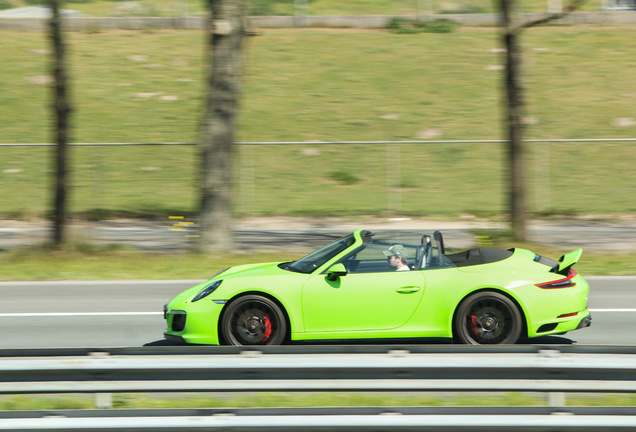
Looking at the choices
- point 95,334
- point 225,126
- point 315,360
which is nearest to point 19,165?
point 225,126

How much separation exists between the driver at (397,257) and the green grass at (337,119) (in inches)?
399

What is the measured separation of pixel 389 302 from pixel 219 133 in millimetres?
8353

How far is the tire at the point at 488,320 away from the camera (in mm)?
7613

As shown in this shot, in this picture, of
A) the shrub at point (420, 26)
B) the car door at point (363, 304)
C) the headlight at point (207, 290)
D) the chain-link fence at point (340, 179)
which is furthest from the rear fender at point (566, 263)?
the shrub at point (420, 26)

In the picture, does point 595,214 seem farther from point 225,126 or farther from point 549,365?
point 549,365

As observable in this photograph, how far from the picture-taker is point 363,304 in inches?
300

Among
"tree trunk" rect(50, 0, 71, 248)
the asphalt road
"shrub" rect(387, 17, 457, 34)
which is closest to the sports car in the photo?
the asphalt road

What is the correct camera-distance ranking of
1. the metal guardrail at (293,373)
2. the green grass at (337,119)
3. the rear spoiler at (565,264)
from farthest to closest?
the green grass at (337,119), the rear spoiler at (565,264), the metal guardrail at (293,373)

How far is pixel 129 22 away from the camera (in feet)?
123

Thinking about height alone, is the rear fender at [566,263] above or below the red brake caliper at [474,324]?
above

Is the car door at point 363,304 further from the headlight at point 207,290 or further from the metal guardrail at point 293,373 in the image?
the metal guardrail at point 293,373

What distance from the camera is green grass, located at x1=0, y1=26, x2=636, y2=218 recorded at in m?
22.7

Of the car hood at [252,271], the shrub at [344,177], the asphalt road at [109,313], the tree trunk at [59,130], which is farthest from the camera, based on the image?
the shrub at [344,177]

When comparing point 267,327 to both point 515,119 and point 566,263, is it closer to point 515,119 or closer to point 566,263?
point 566,263
